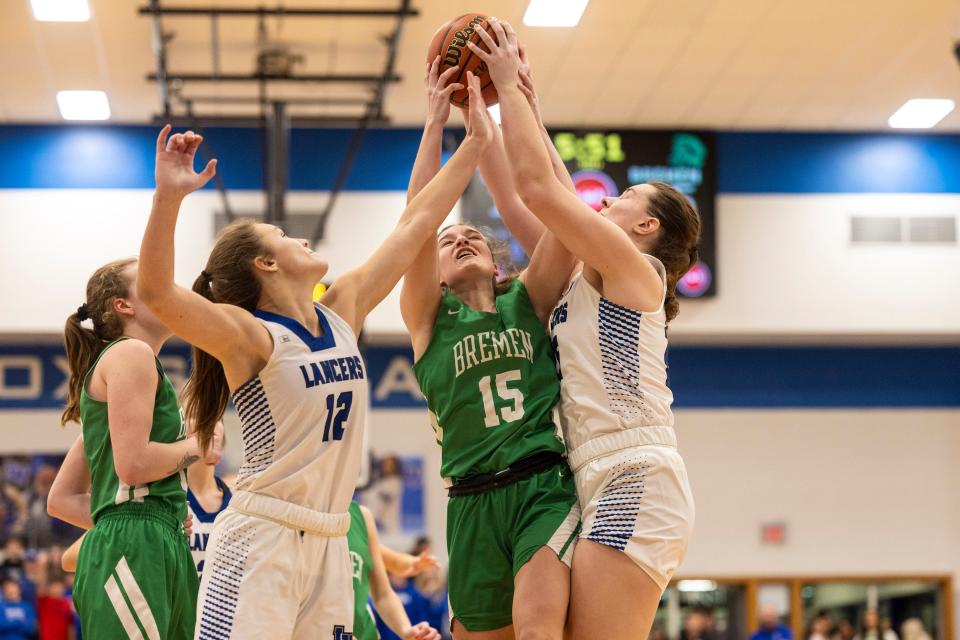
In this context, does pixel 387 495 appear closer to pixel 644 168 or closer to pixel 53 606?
pixel 53 606

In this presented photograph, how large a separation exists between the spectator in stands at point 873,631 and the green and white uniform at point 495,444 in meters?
10.5

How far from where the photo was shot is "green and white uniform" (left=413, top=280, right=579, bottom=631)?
11.9 feet

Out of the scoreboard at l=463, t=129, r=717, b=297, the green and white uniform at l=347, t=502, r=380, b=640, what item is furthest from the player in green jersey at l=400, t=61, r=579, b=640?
the scoreboard at l=463, t=129, r=717, b=297

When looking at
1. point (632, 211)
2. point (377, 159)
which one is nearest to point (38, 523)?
point (377, 159)

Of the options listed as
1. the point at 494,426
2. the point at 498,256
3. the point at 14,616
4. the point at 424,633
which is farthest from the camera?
the point at 14,616

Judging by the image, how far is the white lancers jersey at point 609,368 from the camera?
142 inches

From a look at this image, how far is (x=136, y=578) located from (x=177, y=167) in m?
1.37

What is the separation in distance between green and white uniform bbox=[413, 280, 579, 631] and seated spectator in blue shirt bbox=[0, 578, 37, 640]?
8911 mm

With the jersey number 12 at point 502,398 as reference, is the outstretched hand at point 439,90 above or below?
above

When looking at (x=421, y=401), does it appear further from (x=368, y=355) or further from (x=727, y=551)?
(x=727, y=551)

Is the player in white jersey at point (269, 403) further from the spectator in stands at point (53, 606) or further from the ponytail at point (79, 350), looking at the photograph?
the spectator in stands at point (53, 606)

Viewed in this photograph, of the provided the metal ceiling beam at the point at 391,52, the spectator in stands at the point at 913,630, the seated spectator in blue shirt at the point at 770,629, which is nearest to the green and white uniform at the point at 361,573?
the metal ceiling beam at the point at 391,52

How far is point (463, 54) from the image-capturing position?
408 cm

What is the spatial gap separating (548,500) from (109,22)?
811 centimetres
